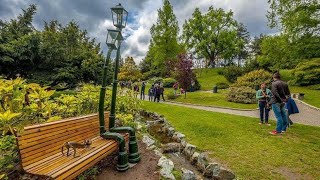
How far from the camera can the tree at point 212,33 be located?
45.1 metres

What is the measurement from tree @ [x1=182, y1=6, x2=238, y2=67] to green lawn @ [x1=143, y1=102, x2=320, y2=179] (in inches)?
1511

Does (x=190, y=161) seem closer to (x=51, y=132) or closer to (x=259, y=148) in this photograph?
(x=259, y=148)

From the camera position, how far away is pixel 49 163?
326 cm

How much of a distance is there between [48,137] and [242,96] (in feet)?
60.6

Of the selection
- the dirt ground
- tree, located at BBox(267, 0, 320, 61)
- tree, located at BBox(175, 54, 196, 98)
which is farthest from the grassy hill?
the dirt ground

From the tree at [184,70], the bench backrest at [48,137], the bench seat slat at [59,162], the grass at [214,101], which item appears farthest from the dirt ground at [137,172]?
the tree at [184,70]

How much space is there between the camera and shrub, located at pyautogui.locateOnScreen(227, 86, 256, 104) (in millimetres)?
19328

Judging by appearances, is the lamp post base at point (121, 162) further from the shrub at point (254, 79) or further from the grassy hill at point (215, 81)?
the shrub at point (254, 79)

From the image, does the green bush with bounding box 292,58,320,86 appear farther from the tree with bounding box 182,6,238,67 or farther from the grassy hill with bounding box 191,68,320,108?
the tree with bounding box 182,6,238,67

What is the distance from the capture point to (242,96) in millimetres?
19609

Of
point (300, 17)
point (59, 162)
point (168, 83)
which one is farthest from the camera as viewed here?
point (168, 83)

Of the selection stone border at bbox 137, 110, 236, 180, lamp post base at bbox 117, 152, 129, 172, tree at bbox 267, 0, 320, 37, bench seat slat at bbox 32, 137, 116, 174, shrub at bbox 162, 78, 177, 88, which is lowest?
stone border at bbox 137, 110, 236, 180

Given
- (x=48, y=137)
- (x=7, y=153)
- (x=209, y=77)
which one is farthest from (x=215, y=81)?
(x=7, y=153)

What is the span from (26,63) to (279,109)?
13422mm
